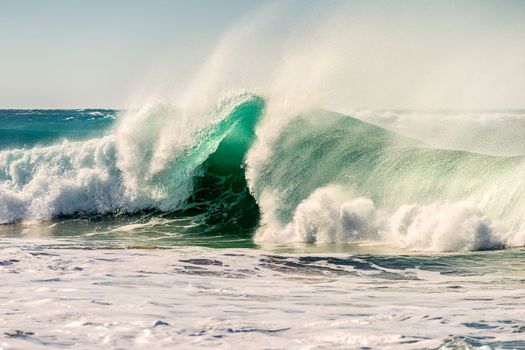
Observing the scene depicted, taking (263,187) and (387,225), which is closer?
(387,225)

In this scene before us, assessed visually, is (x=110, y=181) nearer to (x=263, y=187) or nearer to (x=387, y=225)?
(x=263, y=187)

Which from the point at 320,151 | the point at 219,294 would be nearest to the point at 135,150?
the point at 320,151

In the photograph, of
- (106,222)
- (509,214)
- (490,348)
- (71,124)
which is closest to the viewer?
(490,348)

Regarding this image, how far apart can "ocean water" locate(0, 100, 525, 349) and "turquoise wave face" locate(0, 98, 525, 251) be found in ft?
0.14

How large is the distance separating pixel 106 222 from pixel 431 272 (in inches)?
373

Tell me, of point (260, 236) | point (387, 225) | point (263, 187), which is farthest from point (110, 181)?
point (387, 225)

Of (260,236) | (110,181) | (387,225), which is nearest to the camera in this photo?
(387,225)

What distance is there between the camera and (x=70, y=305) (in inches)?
297

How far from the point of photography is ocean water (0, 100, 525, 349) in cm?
680

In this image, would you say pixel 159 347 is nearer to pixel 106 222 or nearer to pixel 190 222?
pixel 190 222

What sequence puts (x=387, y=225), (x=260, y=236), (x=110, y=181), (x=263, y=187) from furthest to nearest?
(x=110, y=181) < (x=263, y=187) < (x=260, y=236) < (x=387, y=225)

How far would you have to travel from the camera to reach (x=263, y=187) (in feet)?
53.1

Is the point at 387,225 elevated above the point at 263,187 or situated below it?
below

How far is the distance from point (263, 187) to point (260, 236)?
74.8 inches
